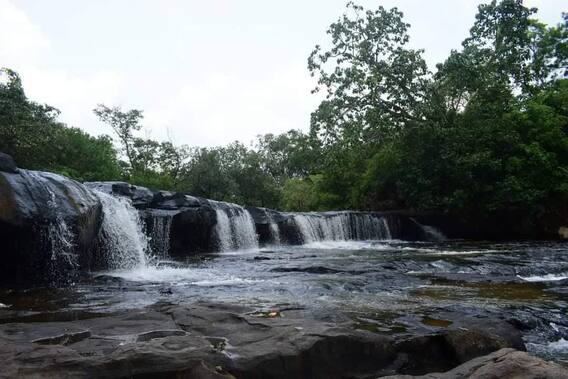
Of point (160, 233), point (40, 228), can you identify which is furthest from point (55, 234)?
point (160, 233)

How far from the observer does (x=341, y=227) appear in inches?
904

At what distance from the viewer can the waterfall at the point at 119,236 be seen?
1240cm

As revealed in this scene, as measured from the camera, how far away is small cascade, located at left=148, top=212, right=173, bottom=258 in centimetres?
1582

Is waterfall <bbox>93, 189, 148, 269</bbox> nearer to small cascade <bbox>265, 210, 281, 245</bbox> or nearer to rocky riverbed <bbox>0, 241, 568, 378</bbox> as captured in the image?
rocky riverbed <bbox>0, 241, 568, 378</bbox>

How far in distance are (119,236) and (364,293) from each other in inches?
303

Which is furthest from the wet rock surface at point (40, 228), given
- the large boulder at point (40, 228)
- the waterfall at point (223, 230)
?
the waterfall at point (223, 230)

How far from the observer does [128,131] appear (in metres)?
39.8

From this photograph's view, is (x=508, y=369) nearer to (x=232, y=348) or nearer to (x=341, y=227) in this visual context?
(x=232, y=348)

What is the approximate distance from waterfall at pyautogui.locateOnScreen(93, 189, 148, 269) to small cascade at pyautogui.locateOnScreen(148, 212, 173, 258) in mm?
2165

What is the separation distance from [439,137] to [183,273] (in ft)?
56.7

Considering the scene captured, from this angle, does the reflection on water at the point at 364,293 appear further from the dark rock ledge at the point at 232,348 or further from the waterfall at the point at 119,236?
the waterfall at the point at 119,236

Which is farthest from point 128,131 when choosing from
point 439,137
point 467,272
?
point 467,272

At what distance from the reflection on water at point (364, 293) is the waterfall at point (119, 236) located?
738mm

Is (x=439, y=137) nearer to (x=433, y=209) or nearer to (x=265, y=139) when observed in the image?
(x=433, y=209)
